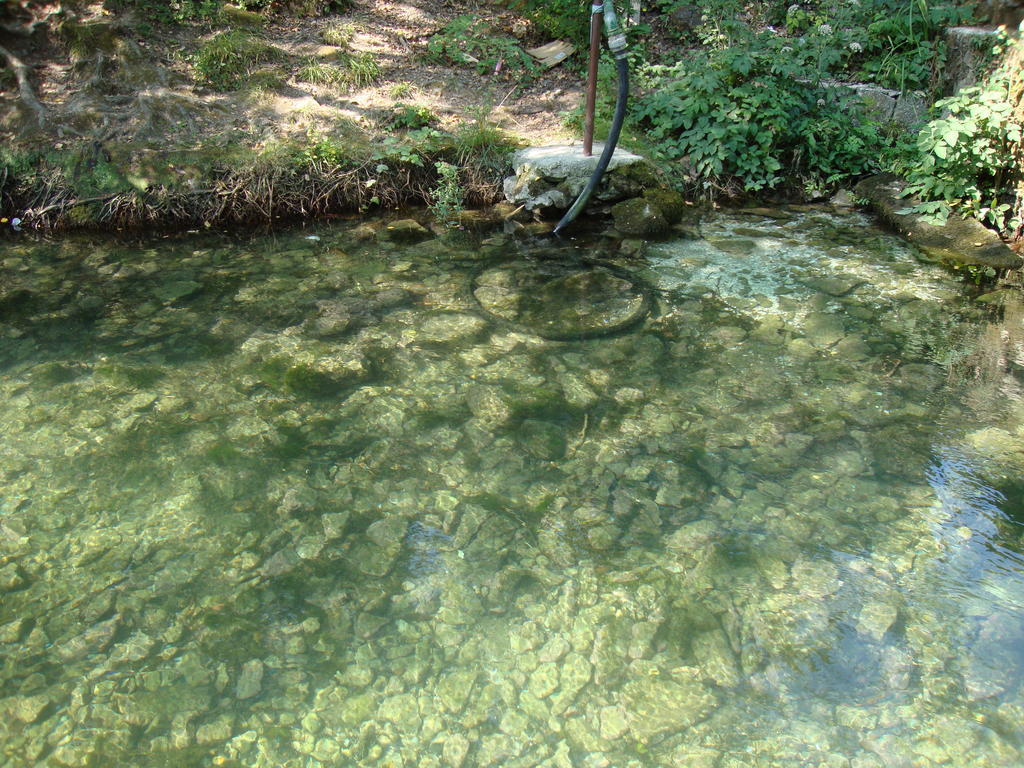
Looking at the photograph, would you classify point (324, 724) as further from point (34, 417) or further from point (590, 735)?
point (34, 417)

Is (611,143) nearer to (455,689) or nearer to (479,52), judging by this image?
(479,52)

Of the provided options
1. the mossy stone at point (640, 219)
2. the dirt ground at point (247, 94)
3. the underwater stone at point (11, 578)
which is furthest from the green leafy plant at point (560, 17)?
the underwater stone at point (11, 578)

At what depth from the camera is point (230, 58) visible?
24.2 ft

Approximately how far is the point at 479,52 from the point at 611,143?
2.95 meters

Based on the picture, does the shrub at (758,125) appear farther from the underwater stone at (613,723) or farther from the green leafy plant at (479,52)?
the underwater stone at (613,723)

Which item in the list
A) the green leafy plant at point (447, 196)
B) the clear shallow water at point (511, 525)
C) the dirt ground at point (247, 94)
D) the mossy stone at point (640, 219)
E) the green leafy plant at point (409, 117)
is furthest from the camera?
the green leafy plant at point (409, 117)

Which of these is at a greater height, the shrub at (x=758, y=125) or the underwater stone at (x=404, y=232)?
the shrub at (x=758, y=125)

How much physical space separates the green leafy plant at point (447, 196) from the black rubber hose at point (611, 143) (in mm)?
931

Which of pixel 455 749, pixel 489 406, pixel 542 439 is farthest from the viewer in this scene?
pixel 489 406

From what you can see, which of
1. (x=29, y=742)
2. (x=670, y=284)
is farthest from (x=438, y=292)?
(x=29, y=742)

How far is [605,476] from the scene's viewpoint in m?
3.55

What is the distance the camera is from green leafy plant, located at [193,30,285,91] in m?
Result: 7.27

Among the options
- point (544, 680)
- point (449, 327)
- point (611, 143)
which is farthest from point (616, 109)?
point (544, 680)

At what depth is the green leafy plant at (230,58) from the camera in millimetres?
7266
